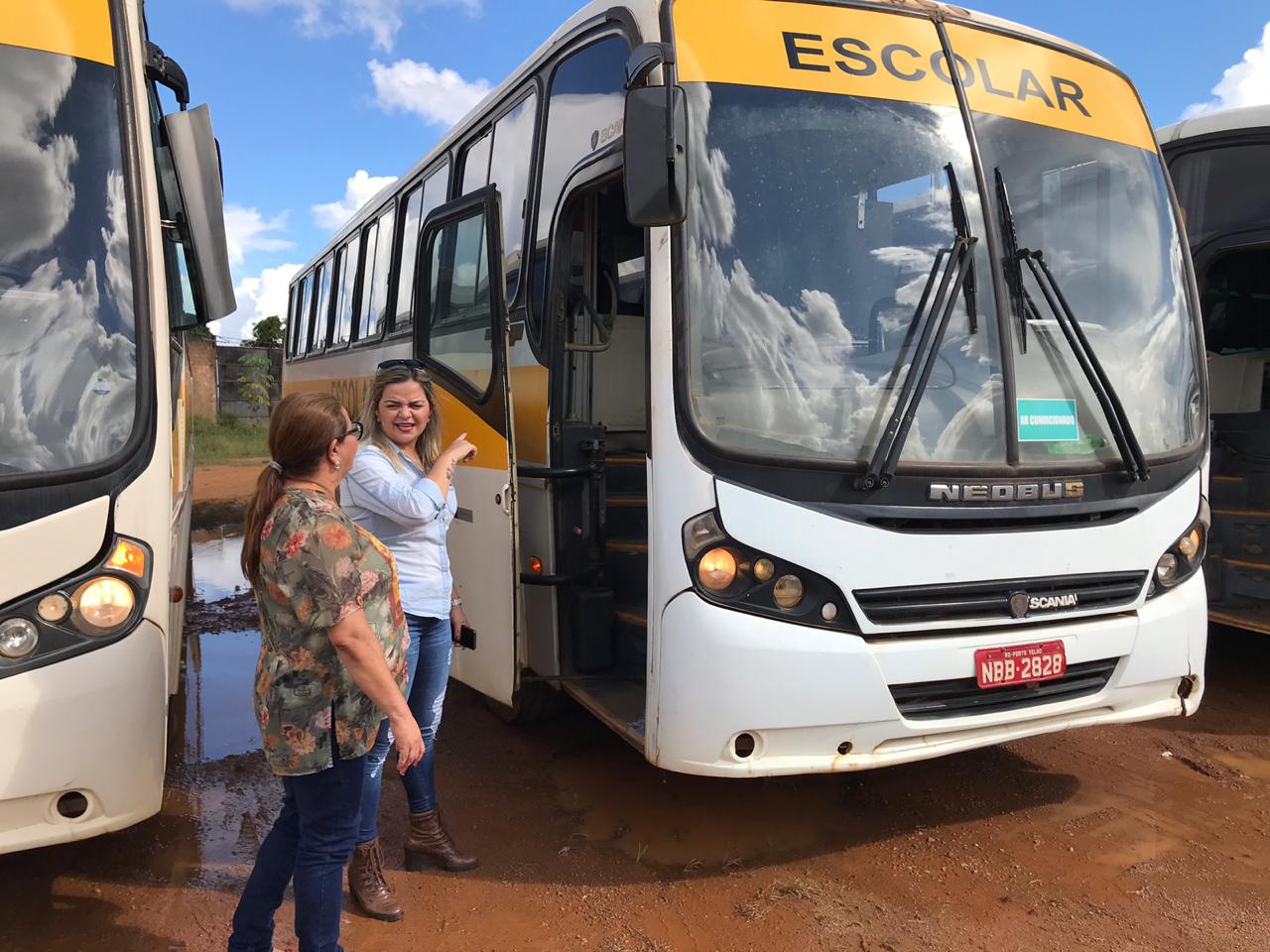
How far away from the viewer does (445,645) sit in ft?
12.1

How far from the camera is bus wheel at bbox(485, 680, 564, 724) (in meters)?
5.12

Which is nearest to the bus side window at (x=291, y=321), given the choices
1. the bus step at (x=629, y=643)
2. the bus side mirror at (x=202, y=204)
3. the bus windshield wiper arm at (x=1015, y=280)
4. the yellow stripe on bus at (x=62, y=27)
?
the bus step at (x=629, y=643)

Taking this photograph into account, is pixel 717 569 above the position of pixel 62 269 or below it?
below

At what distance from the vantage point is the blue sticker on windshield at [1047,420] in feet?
12.4

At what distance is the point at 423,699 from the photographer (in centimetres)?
366

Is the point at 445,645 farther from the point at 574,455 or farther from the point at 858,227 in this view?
the point at 858,227

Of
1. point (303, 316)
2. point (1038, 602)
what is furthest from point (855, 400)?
point (303, 316)

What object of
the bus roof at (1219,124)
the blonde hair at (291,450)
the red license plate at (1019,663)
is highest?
the bus roof at (1219,124)

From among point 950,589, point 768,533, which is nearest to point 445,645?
point 768,533

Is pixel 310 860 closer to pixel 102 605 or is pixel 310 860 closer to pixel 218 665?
pixel 102 605

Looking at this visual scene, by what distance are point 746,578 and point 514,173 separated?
2.63 metres

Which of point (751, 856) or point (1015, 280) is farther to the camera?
point (751, 856)

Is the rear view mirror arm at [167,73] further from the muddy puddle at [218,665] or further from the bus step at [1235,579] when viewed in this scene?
the bus step at [1235,579]

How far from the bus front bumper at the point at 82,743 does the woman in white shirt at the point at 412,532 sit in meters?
0.71
